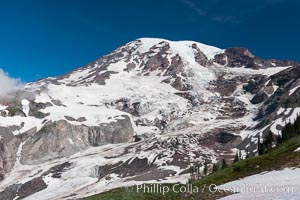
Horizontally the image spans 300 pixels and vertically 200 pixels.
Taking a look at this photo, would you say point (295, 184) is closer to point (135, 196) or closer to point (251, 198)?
point (251, 198)

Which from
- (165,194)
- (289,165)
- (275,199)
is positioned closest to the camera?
(275,199)

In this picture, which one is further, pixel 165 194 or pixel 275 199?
pixel 165 194

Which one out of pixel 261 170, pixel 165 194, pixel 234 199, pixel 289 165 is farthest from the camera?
pixel 261 170

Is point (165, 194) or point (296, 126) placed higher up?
point (296, 126)

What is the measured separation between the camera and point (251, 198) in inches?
1039

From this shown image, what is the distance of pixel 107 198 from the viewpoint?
34188mm

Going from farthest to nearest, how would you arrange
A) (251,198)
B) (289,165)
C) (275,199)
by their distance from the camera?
1. (289,165)
2. (251,198)
3. (275,199)

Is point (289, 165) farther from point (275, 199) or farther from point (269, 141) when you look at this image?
point (269, 141)

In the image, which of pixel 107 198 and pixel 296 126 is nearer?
pixel 107 198

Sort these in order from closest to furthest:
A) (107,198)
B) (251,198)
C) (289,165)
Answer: (251,198) → (107,198) → (289,165)

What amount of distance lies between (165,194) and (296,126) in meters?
128

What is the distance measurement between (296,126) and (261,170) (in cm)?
10598

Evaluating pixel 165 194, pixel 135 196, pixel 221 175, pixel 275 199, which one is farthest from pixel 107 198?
pixel 221 175

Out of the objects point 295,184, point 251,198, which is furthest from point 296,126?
point 251,198
